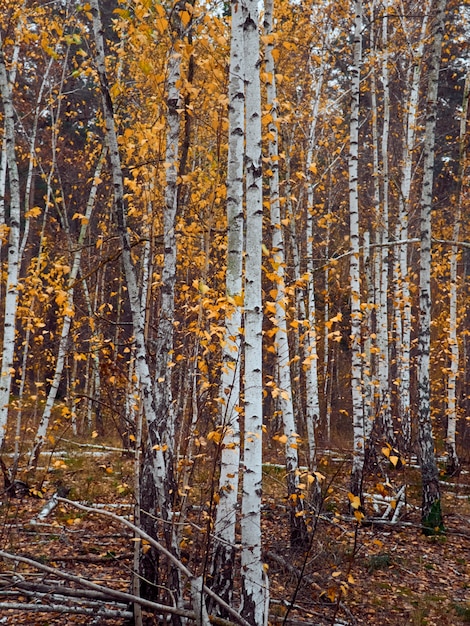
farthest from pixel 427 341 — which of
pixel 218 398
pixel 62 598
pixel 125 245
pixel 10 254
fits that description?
pixel 10 254

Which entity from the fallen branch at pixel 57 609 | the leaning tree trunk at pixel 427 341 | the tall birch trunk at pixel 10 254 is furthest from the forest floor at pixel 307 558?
the tall birch trunk at pixel 10 254

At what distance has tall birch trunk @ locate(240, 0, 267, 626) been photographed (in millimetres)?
3543

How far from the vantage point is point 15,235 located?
258 inches

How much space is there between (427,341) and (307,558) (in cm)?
380

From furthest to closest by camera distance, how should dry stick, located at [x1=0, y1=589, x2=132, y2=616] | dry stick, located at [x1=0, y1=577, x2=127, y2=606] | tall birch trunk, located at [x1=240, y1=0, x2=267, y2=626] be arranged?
tall birch trunk, located at [x1=240, y1=0, x2=267, y2=626], dry stick, located at [x1=0, y1=589, x2=132, y2=616], dry stick, located at [x1=0, y1=577, x2=127, y2=606]

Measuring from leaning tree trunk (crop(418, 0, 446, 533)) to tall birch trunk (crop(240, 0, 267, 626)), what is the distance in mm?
3990

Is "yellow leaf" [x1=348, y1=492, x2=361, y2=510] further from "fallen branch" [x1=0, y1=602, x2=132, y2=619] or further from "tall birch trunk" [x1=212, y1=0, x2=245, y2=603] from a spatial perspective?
"fallen branch" [x1=0, y1=602, x2=132, y2=619]

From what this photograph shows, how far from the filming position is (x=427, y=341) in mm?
7156

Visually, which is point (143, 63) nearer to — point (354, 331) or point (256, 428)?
point (256, 428)

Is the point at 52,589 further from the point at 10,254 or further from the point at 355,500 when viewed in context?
the point at 10,254

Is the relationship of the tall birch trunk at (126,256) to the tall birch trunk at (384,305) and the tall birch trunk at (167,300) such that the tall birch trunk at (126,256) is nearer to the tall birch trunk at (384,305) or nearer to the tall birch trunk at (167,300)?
the tall birch trunk at (167,300)

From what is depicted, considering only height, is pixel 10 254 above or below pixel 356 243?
below

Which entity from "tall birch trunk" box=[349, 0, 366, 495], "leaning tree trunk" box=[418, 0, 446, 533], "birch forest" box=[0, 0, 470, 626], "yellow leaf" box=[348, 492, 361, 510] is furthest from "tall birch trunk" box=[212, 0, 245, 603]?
"leaning tree trunk" box=[418, 0, 446, 533]

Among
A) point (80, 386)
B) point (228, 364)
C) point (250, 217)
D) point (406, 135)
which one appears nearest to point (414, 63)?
point (406, 135)
